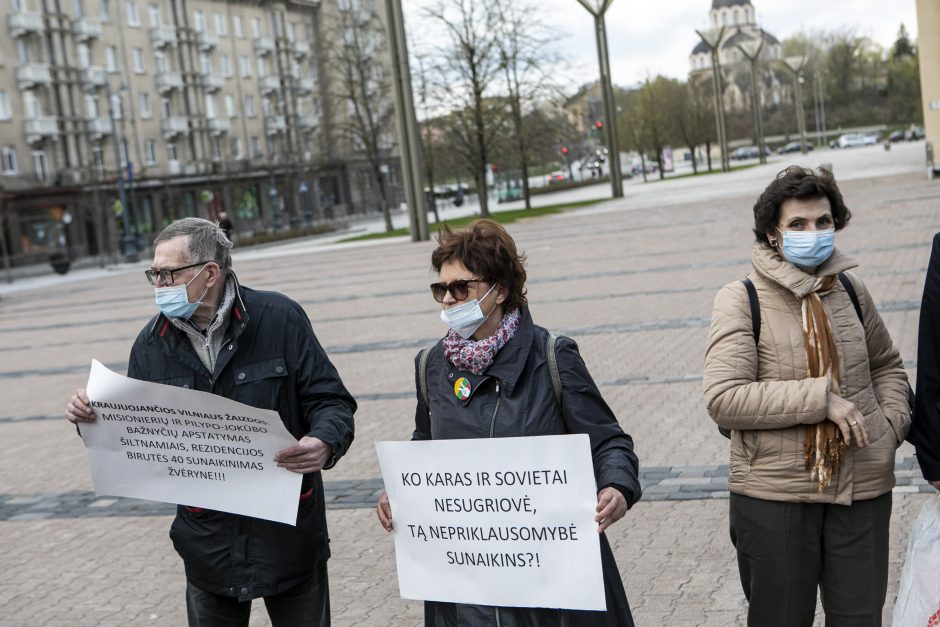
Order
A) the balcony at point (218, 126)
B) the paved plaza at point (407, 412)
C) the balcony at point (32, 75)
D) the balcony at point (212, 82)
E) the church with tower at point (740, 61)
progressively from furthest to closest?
the church with tower at point (740, 61)
the balcony at point (218, 126)
the balcony at point (212, 82)
the balcony at point (32, 75)
the paved plaza at point (407, 412)

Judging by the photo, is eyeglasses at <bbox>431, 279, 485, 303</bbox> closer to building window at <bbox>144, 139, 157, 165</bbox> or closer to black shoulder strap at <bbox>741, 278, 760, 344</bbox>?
black shoulder strap at <bbox>741, 278, 760, 344</bbox>

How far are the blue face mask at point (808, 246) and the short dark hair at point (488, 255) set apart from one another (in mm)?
876

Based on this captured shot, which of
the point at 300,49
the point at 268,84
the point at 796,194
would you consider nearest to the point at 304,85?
the point at 300,49

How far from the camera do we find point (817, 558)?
12.1 feet

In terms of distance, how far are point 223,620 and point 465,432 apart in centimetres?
124

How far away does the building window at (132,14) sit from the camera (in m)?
71.5

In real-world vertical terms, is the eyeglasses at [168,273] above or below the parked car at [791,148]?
below

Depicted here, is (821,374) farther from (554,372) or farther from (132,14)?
(132,14)

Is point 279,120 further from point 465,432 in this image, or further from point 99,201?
point 465,432

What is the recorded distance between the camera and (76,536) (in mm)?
7680

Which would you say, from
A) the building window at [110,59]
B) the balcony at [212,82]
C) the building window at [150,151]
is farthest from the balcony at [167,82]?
the building window at [110,59]

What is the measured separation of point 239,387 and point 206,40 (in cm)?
7820

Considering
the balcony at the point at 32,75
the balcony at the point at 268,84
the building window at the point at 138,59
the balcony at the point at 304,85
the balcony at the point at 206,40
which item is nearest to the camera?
the balcony at the point at 32,75

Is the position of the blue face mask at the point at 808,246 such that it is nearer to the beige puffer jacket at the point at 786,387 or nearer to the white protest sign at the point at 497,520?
the beige puffer jacket at the point at 786,387
